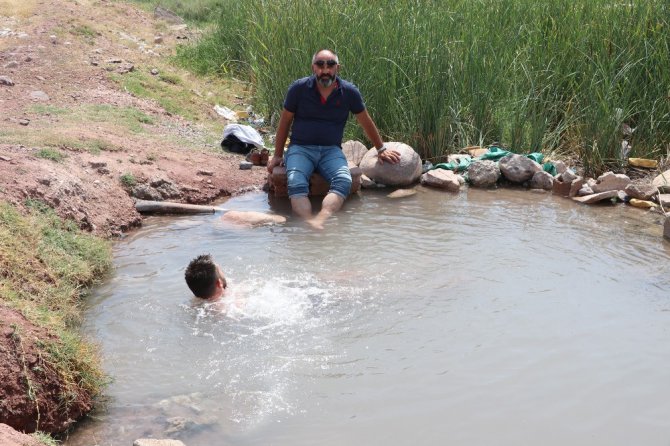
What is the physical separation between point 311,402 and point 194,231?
288 cm

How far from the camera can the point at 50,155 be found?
621 centimetres

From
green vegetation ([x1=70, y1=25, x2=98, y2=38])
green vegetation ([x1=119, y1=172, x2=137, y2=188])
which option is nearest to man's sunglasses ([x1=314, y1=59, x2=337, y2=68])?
green vegetation ([x1=119, y1=172, x2=137, y2=188])

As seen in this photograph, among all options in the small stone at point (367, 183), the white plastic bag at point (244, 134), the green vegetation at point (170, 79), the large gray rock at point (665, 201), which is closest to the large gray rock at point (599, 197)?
the large gray rock at point (665, 201)

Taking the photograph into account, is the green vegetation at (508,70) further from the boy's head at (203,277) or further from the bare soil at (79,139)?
the boy's head at (203,277)

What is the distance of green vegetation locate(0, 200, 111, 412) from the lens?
3314mm

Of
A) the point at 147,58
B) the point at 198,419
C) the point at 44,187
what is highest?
the point at 147,58

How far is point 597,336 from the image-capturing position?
13.4 feet

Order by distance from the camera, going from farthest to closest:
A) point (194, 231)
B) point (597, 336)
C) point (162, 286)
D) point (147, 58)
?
point (147, 58) → point (194, 231) → point (162, 286) → point (597, 336)

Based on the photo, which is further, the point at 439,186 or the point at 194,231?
the point at 439,186

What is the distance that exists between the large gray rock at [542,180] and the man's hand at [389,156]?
1466 mm

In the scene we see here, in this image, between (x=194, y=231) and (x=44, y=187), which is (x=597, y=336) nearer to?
(x=194, y=231)

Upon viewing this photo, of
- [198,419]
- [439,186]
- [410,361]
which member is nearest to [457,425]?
[410,361]

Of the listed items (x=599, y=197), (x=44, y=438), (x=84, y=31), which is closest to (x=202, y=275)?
(x=44, y=438)

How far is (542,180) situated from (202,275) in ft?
13.7
